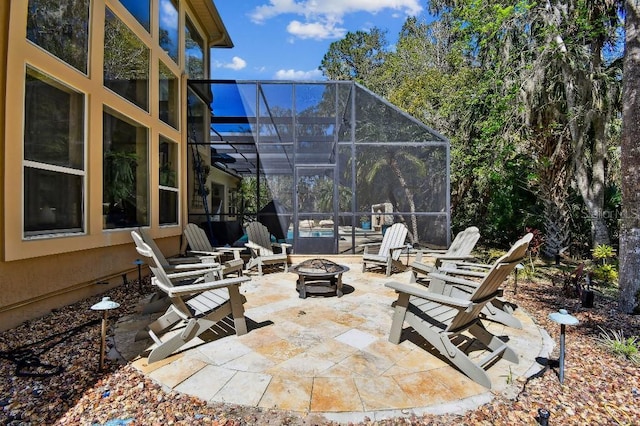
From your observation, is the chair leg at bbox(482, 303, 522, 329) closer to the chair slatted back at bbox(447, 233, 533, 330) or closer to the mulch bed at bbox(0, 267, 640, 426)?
the mulch bed at bbox(0, 267, 640, 426)

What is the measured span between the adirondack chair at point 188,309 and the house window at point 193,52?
6.18 meters

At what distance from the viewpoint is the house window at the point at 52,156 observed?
10.9 feet

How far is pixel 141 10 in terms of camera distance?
17.7 ft

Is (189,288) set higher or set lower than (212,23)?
lower

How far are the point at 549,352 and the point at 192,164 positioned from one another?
723cm

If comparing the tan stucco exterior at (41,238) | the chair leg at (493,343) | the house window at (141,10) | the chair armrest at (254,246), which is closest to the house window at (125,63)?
the tan stucco exterior at (41,238)

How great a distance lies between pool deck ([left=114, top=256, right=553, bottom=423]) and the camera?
1.99 m

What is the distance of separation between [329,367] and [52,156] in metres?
3.84

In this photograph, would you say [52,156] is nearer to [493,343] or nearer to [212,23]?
[493,343]

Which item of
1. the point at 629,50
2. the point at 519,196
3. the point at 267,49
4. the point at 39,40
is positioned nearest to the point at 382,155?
the point at 629,50

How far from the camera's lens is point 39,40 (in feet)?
11.2

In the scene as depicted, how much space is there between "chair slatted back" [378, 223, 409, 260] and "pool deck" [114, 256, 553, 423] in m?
2.50

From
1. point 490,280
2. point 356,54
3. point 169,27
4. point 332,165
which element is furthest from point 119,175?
point 356,54

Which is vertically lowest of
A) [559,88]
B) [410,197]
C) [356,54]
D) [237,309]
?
[237,309]
